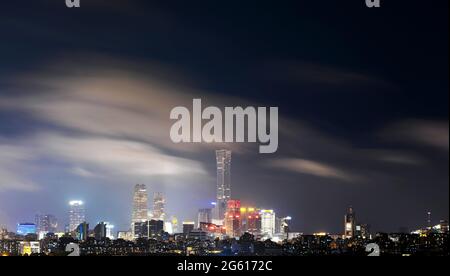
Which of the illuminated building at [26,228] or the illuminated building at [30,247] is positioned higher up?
the illuminated building at [26,228]

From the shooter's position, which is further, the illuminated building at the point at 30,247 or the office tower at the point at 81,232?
the office tower at the point at 81,232

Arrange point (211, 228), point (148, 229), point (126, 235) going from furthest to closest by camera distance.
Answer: point (148, 229)
point (211, 228)
point (126, 235)

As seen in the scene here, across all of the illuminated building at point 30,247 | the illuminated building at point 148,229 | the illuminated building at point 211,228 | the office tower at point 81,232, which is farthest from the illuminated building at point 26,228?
the illuminated building at point 211,228

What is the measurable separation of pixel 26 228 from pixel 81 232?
2.76m

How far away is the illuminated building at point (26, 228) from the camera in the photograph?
29.8 metres

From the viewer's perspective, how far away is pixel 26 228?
30453 millimetres

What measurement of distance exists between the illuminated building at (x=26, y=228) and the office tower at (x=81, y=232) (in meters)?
2.25

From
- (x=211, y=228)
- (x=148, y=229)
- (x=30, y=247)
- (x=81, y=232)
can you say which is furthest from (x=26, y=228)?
(x=211, y=228)

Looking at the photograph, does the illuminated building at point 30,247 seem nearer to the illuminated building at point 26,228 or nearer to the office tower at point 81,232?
the illuminated building at point 26,228

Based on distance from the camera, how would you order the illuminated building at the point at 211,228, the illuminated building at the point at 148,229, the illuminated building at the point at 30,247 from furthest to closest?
the illuminated building at the point at 148,229
the illuminated building at the point at 211,228
the illuminated building at the point at 30,247

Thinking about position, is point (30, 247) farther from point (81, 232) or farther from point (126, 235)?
point (126, 235)

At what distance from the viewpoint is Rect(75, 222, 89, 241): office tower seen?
1227 inches
